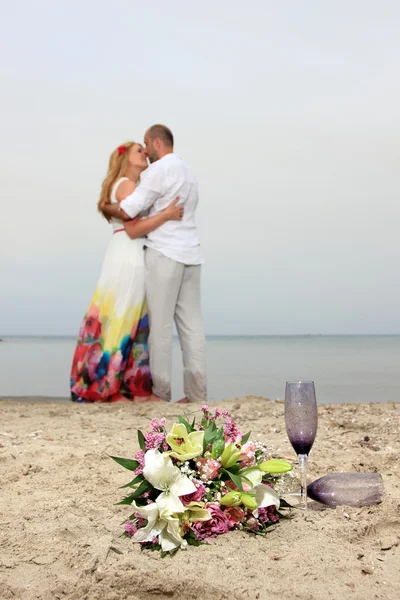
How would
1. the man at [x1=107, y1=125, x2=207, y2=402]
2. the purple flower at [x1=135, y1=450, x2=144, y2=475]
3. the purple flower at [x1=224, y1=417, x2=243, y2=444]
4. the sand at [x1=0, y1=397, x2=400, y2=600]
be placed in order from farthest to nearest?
the man at [x1=107, y1=125, x2=207, y2=402], the purple flower at [x1=224, y1=417, x2=243, y2=444], the purple flower at [x1=135, y1=450, x2=144, y2=475], the sand at [x1=0, y1=397, x2=400, y2=600]

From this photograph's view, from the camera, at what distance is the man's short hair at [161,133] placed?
19.7 feet

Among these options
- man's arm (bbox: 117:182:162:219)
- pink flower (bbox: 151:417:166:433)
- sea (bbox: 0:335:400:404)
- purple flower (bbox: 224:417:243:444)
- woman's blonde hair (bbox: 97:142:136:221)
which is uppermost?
woman's blonde hair (bbox: 97:142:136:221)

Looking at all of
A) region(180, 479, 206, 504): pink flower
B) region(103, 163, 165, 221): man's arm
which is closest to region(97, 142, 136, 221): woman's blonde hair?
region(103, 163, 165, 221): man's arm

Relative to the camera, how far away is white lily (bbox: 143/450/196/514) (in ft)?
6.41

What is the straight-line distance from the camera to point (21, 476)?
305cm

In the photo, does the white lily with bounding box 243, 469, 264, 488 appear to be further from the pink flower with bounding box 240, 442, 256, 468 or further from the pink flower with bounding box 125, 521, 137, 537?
the pink flower with bounding box 125, 521, 137, 537

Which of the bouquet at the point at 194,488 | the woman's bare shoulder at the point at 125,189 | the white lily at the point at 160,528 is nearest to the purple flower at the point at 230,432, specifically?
the bouquet at the point at 194,488

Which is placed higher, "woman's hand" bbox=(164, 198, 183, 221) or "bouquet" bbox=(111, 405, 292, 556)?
"woman's hand" bbox=(164, 198, 183, 221)

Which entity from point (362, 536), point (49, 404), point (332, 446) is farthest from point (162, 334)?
point (362, 536)

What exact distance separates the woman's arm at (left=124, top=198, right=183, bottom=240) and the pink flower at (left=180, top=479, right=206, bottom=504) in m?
3.98

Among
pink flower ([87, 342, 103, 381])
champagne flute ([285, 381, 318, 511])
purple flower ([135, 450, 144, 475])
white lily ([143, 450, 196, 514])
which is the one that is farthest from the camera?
pink flower ([87, 342, 103, 381])

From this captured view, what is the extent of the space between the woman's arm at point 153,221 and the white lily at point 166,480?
3.97 meters

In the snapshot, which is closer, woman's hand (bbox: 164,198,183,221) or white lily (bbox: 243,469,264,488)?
white lily (bbox: 243,469,264,488)

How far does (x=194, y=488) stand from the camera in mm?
1966
